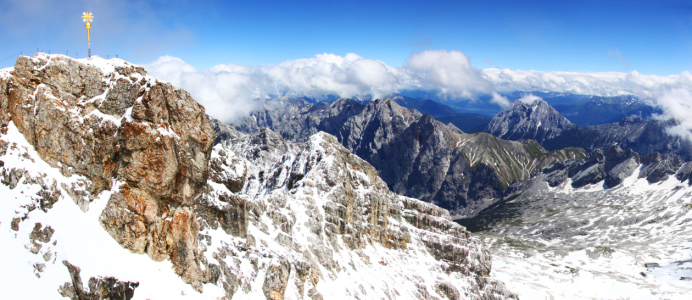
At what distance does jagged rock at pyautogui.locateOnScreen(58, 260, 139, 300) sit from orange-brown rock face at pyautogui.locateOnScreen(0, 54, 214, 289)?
14.1 ft

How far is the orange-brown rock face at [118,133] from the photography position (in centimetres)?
4366

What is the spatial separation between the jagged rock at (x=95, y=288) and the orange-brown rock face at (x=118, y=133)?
430 cm

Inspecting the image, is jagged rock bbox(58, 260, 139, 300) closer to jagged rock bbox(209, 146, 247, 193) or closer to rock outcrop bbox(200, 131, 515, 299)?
rock outcrop bbox(200, 131, 515, 299)

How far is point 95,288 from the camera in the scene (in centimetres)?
4203

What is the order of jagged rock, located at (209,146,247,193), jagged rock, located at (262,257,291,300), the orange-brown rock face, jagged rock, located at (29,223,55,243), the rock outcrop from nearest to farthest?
jagged rock, located at (29,223,55,243) < the orange-brown rock face < jagged rock, located at (262,257,291,300) < the rock outcrop < jagged rock, located at (209,146,247,193)

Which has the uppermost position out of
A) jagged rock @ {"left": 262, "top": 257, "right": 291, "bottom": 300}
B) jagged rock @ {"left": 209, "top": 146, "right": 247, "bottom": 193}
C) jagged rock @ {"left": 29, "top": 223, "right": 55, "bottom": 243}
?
jagged rock @ {"left": 209, "top": 146, "right": 247, "bottom": 193}

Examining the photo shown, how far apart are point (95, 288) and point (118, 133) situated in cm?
1730

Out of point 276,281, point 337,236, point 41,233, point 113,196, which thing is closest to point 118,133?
point 113,196

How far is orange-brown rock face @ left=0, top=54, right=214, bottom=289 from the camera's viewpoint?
43656 millimetres

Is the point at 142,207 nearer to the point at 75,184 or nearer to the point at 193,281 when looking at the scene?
the point at 75,184

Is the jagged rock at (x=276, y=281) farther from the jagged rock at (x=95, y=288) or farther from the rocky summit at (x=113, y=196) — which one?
the jagged rock at (x=95, y=288)

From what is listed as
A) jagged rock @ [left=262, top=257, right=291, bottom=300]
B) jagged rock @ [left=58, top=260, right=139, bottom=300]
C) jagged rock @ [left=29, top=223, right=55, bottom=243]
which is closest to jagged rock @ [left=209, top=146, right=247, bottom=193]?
jagged rock @ [left=262, top=257, right=291, bottom=300]

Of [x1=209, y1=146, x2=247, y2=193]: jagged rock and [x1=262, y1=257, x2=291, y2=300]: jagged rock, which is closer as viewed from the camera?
[x1=262, y1=257, x2=291, y2=300]: jagged rock

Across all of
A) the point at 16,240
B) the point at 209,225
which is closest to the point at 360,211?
the point at 209,225
